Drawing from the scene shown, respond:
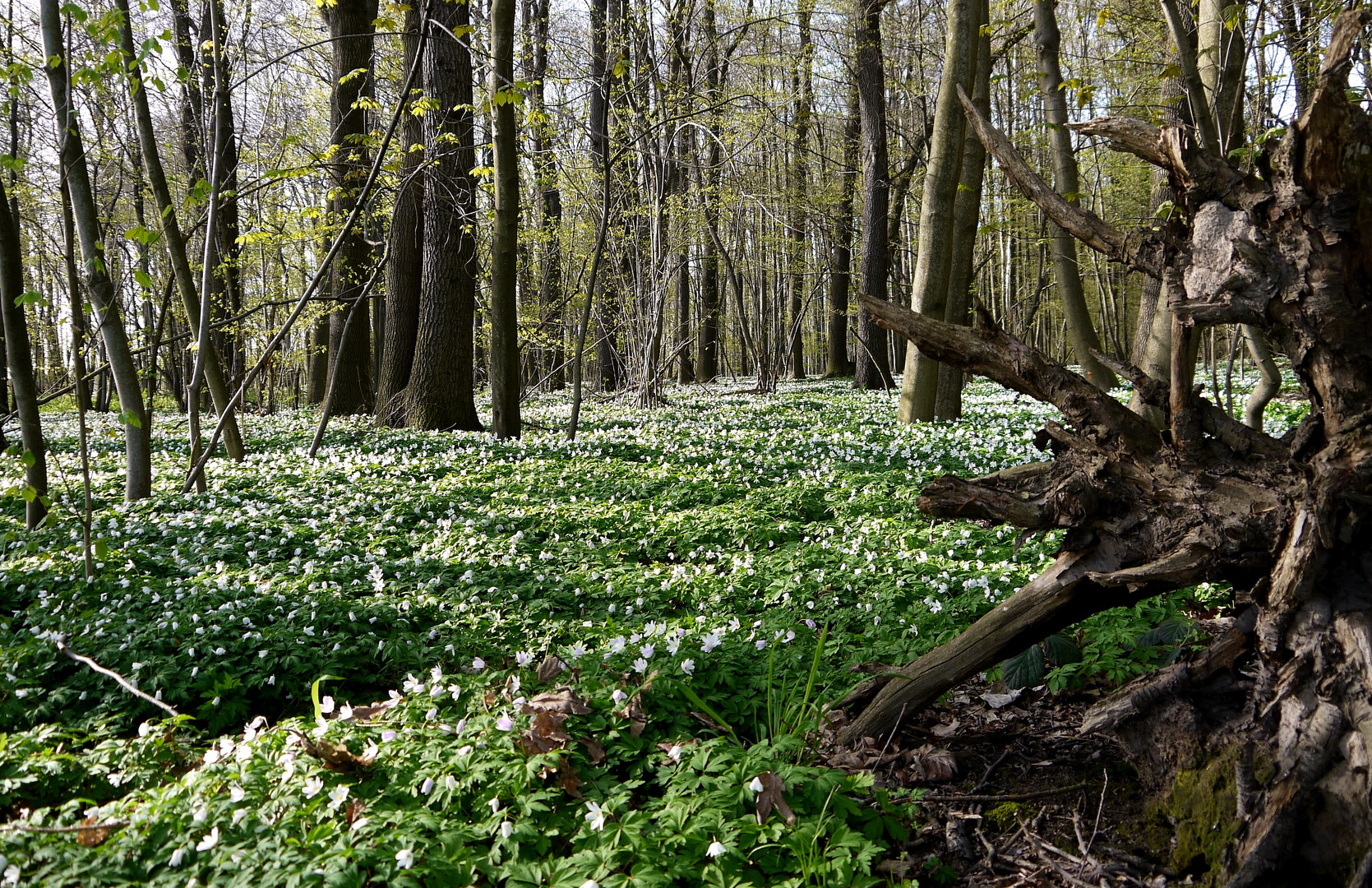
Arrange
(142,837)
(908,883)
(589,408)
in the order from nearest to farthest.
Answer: (908,883)
(142,837)
(589,408)

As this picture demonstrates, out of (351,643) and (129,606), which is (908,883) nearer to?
(351,643)

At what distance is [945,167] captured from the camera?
32.6 feet

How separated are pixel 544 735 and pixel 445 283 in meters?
10.5

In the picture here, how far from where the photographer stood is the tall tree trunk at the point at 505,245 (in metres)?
9.54

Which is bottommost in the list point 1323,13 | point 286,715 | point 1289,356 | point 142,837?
point 286,715

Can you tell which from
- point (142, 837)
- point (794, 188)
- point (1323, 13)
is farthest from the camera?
point (794, 188)

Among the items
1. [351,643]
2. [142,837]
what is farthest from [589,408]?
[142,837]

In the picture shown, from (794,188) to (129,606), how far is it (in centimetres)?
2100

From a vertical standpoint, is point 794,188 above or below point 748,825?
above

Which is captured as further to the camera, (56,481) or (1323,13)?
(56,481)

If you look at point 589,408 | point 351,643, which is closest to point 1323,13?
point 351,643

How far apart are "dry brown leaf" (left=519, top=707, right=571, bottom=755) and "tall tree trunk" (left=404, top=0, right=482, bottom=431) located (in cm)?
982

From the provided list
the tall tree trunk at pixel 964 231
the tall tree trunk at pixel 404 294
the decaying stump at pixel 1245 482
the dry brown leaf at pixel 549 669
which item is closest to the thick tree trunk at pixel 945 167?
the tall tree trunk at pixel 964 231

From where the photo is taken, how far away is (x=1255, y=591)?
235 cm
